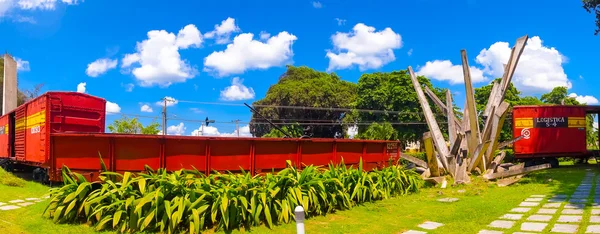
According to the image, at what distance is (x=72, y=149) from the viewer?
754 cm

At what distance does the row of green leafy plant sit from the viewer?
5.70 metres

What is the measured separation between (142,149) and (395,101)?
28385 millimetres

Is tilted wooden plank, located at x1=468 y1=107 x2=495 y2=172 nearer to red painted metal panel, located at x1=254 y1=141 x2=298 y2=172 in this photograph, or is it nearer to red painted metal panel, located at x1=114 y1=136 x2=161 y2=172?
red painted metal panel, located at x1=254 y1=141 x2=298 y2=172

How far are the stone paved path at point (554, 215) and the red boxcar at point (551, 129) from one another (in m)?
9.49

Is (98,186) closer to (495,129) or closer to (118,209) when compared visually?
(118,209)

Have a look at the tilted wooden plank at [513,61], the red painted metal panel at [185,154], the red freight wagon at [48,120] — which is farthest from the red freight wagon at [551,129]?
the red freight wagon at [48,120]

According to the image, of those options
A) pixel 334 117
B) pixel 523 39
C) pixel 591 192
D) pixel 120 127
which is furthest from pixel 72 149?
pixel 334 117

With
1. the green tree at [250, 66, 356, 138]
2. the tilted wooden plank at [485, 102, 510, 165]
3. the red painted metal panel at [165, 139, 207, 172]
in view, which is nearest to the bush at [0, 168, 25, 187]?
the red painted metal panel at [165, 139, 207, 172]

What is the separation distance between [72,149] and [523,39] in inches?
487

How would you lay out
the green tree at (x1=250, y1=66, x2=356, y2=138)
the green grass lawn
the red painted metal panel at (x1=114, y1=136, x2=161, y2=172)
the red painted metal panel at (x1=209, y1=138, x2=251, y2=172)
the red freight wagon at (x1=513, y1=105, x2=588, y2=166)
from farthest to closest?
the green tree at (x1=250, y1=66, x2=356, y2=138)
the red freight wagon at (x1=513, y1=105, x2=588, y2=166)
the red painted metal panel at (x1=209, y1=138, x2=251, y2=172)
the red painted metal panel at (x1=114, y1=136, x2=161, y2=172)
the green grass lawn

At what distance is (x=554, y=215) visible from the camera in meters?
7.06

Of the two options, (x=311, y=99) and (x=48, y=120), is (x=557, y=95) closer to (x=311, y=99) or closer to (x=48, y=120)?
(x=311, y=99)

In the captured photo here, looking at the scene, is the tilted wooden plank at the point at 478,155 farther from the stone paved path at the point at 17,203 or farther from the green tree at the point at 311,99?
the green tree at the point at 311,99

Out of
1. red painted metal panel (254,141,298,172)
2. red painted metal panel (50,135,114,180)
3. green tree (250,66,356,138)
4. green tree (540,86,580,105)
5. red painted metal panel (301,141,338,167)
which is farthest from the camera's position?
green tree (540,86,580,105)
